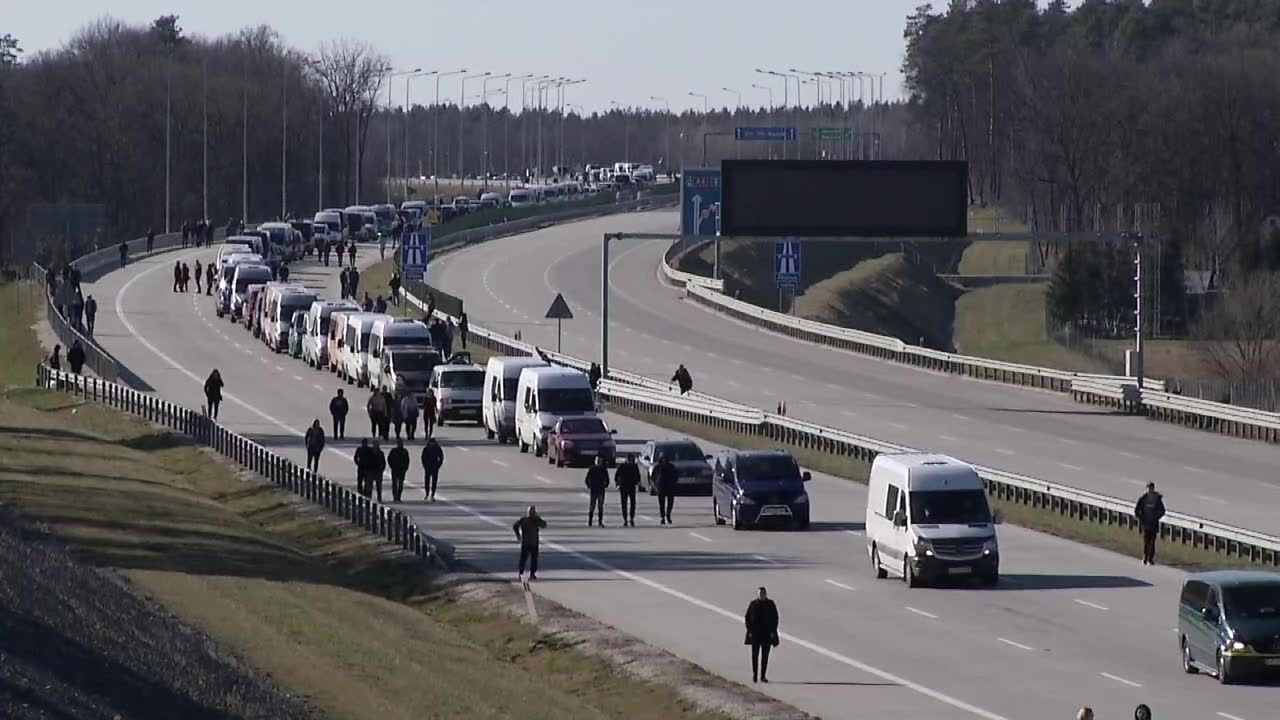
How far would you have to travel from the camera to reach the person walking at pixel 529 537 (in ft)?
118

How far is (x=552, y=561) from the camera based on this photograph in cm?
3950

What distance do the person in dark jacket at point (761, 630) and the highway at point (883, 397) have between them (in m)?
19.1

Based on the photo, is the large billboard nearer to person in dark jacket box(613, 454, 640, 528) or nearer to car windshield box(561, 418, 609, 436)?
car windshield box(561, 418, 609, 436)

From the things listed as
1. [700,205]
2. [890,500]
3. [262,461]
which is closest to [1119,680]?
[890,500]

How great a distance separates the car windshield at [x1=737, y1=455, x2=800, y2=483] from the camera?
4322 cm

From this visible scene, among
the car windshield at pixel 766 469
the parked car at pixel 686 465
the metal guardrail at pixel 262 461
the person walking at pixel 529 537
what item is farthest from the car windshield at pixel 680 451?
the person walking at pixel 529 537

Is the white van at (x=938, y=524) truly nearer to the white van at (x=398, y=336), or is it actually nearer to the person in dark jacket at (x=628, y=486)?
the person in dark jacket at (x=628, y=486)

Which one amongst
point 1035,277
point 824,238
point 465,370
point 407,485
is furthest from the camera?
point 1035,277

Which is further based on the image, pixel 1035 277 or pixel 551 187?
pixel 551 187

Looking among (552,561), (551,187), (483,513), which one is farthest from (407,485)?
(551,187)

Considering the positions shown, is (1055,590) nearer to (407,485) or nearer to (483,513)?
(483,513)

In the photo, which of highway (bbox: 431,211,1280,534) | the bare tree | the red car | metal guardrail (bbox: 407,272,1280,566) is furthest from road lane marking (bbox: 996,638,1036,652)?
the bare tree

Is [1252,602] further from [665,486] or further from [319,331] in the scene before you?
[319,331]

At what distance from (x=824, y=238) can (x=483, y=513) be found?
25295mm
